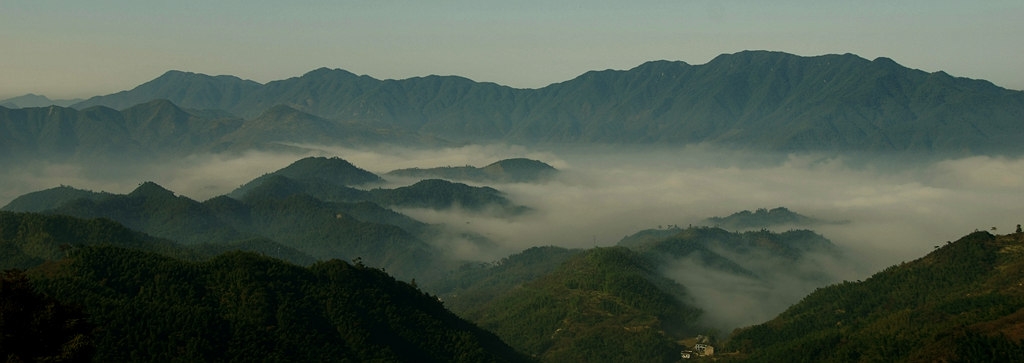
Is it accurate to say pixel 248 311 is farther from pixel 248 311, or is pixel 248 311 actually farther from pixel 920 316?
pixel 920 316

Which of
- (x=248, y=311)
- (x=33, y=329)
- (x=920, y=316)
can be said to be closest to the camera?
(x=33, y=329)

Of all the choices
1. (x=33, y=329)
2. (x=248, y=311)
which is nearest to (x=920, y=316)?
(x=248, y=311)

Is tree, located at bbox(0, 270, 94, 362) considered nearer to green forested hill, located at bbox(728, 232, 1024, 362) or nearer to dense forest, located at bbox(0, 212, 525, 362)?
dense forest, located at bbox(0, 212, 525, 362)

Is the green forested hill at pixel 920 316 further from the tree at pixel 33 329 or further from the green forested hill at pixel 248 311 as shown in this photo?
the tree at pixel 33 329

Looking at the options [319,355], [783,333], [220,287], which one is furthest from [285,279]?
[783,333]

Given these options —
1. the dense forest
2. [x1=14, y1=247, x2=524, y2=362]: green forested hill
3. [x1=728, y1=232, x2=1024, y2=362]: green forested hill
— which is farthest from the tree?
[x1=728, y1=232, x2=1024, y2=362]: green forested hill
